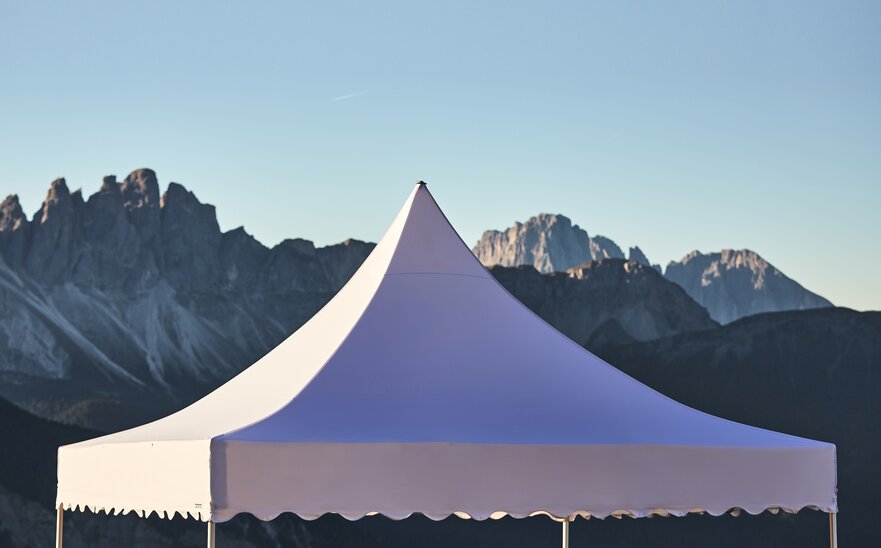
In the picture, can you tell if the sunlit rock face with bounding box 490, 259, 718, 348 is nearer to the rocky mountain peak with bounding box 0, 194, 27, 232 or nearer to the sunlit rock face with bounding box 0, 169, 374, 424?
the sunlit rock face with bounding box 0, 169, 374, 424

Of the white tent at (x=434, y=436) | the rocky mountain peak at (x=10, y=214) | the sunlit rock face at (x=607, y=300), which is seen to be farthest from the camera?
the sunlit rock face at (x=607, y=300)

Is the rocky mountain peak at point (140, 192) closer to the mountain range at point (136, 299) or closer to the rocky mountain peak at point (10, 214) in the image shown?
the mountain range at point (136, 299)

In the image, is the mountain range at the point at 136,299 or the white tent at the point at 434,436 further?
the mountain range at the point at 136,299

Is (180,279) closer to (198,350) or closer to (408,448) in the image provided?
(198,350)

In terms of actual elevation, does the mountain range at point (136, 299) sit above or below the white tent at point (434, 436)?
above

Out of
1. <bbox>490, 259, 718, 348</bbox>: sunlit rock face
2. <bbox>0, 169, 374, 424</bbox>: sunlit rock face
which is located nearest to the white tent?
<bbox>0, 169, 374, 424</bbox>: sunlit rock face

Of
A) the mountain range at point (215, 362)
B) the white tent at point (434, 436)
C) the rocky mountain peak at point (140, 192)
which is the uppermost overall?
the rocky mountain peak at point (140, 192)

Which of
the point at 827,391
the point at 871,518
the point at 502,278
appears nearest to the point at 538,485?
the point at 871,518

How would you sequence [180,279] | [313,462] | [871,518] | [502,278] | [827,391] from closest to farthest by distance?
[313,462]
[871,518]
[827,391]
[502,278]
[180,279]

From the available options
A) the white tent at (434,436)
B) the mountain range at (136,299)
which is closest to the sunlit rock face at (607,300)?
the mountain range at (136,299)

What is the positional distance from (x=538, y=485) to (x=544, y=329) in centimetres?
179

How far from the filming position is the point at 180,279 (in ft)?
650

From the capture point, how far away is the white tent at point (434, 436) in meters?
7.33

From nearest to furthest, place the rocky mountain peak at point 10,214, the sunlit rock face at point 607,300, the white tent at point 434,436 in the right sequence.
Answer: the white tent at point 434,436 → the rocky mountain peak at point 10,214 → the sunlit rock face at point 607,300
